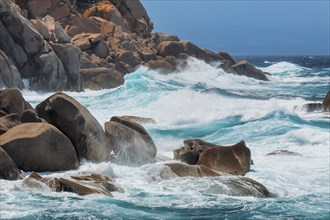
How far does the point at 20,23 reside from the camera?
35.3 meters

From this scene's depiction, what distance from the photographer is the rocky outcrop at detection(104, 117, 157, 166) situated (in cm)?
1659

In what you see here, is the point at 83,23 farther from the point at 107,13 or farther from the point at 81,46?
the point at 81,46

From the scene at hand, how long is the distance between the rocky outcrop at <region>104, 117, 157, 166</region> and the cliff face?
49.5 ft


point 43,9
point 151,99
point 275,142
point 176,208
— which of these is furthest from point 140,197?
point 43,9

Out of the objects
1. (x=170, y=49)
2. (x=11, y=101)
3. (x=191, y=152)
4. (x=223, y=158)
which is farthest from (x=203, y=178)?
(x=170, y=49)

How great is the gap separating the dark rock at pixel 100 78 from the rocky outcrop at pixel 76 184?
2938 cm

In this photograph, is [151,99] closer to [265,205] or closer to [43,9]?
[43,9]

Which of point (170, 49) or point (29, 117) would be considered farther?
point (170, 49)

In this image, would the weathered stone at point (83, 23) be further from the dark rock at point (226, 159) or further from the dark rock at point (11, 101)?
the dark rock at point (226, 159)

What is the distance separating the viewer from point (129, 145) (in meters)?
16.8

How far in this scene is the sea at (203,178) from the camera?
12.2 meters

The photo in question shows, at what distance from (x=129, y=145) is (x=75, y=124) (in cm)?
180

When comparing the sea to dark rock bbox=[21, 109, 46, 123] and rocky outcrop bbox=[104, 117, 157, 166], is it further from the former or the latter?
dark rock bbox=[21, 109, 46, 123]

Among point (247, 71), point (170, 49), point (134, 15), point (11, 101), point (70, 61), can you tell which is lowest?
point (247, 71)
